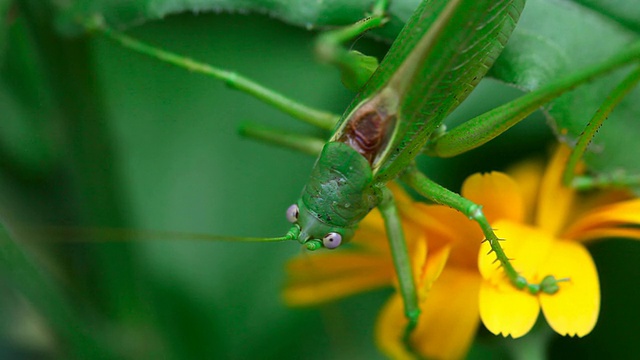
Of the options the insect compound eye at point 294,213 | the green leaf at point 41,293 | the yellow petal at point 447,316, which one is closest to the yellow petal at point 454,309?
the yellow petal at point 447,316

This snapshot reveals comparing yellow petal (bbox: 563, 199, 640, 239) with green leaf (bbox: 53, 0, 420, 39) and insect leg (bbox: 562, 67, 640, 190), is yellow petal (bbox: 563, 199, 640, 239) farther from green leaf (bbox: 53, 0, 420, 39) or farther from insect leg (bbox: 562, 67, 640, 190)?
green leaf (bbox: 53, 0, 420, 39)

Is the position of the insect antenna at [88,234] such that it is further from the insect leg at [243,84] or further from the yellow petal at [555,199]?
the yellow petal at [555,199]

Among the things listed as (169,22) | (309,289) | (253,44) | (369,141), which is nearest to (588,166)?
(369,141)

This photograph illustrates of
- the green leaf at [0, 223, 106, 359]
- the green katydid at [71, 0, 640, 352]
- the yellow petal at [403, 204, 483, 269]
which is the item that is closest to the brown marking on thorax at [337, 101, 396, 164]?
the green katydid at [71, 0, 640, 352]

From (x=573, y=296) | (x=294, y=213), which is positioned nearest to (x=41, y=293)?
(x=294, y=213)

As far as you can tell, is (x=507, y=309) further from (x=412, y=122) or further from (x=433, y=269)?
(x=412, y=122)

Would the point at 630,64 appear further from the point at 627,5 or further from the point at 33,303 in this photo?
the point at 33,303
